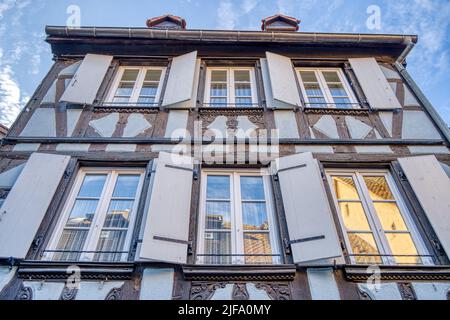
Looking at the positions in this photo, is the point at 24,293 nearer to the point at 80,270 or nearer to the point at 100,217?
the point at 80,270

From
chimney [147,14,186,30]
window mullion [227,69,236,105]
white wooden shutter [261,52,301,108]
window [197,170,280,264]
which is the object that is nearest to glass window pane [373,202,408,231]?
window [197,170,280,264]

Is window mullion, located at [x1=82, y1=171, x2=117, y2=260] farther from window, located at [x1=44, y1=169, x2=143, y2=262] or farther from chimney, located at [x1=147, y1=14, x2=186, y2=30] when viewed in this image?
chimney, located at [x1=147, y1=14, x2=186, y2=30]

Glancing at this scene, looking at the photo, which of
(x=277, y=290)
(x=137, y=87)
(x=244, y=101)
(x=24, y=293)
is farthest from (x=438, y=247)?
(x=137, y=87)

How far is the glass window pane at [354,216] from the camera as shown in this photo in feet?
12.9

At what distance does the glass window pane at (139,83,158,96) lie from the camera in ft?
18.7

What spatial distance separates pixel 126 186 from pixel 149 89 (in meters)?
2.18

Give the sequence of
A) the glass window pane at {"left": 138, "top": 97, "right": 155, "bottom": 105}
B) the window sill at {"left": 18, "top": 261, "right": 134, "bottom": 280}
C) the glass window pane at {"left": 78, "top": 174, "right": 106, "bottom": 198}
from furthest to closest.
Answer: the glass window pane at {"left": 138, "top": 97, "right": 155, "bottom": 105}, the glass window pane at {"left": 78, "top": 174, "right": 106, "bottom": 198}, the window sill at {"left": 18, "top": 261, "right": 134, "bottom": 280}

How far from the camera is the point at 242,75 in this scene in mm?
6250

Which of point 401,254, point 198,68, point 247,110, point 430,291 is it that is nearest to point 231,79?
Result: point 198,68

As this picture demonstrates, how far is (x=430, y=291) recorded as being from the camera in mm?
3297

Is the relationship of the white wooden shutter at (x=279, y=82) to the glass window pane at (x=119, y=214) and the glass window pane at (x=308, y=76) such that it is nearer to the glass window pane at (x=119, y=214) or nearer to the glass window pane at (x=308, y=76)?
the glass window pane at (x=308, y=76)

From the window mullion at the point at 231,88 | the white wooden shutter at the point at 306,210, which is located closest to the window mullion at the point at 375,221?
the white wooden shutter at the point at 306,210

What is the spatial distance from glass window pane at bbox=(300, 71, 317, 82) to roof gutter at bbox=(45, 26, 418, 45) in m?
0.62
